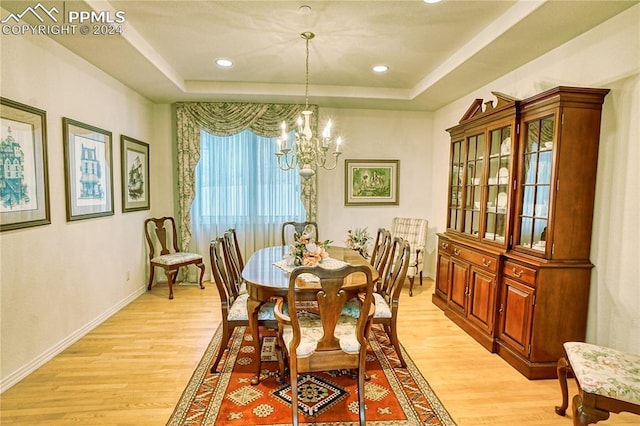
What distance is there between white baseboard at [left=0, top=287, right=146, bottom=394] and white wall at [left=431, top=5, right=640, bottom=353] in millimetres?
4261

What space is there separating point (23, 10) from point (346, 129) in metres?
3.71

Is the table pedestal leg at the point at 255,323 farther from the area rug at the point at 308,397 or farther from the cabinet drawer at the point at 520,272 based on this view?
the cabinet drawer at the point at 520,272

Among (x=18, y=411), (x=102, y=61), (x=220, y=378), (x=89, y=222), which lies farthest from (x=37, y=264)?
(x=102, y=61)

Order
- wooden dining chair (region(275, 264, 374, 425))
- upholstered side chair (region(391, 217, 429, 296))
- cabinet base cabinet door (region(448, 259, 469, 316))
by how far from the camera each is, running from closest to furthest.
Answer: wooden dining chair (region(275, 264, 374, 425)) < cabinet base cabinet door (region(448, 259, 469, 316)) < upholstered side chair (region(391, 217, 429, 296))

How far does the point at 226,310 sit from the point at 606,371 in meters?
2.42

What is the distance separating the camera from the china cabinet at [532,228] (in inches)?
96.7

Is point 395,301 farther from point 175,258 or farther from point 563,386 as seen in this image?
point 175,258

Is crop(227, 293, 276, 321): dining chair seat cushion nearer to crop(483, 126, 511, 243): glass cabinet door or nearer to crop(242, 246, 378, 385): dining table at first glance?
crop(242, 246, 378, 385): dining table

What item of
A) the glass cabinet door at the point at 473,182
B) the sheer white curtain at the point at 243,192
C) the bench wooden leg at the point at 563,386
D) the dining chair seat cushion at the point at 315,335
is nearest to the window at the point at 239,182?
the sheer white curtain at the point at 243,192

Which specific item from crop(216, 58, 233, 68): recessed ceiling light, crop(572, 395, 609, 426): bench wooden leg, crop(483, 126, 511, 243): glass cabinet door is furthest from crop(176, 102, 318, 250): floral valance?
crop(572, 395, 609, 426): bench wooden leg

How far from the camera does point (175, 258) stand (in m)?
4.37

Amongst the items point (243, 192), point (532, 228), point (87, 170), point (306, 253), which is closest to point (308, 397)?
point (306, 253)

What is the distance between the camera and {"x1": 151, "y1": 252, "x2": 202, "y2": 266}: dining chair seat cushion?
14.0 ft

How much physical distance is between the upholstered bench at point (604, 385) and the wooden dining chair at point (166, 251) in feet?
13.4
